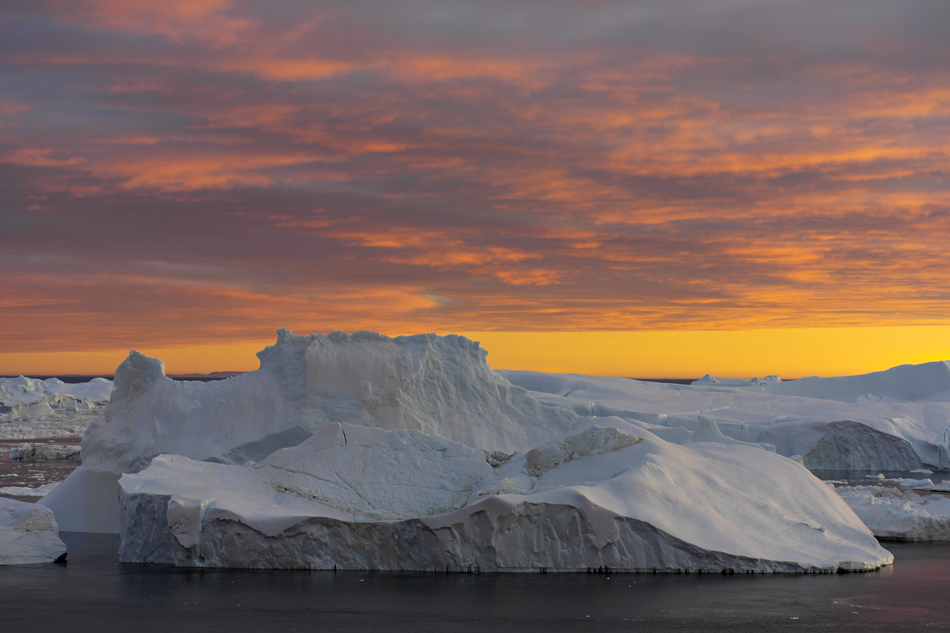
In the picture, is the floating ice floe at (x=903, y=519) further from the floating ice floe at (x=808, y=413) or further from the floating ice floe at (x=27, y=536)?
the floating ice floe at (x=27, y=536)

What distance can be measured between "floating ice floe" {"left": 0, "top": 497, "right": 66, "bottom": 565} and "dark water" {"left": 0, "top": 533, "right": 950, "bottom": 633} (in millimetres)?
546

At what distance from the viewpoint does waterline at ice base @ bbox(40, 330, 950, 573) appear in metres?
13.2

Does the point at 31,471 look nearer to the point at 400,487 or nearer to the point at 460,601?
the point at 400,487

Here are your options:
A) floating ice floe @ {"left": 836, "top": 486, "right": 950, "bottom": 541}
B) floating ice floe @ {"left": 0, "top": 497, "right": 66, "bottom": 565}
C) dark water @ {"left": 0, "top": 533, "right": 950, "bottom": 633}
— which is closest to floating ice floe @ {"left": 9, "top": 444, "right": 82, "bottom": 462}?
floating ice floe @ {"left": 0, "top": 497, "right": 66, "bottom": 565}

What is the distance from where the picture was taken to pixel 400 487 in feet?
48.5

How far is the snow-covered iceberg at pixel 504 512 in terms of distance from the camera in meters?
13.1

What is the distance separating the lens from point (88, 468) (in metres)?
19.3

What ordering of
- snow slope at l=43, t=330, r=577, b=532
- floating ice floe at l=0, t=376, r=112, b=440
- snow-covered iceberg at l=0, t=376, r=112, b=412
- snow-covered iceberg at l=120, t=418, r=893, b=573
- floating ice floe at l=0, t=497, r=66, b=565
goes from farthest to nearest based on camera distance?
snow-covered iceberg at l=0, t=376, r=112, b=412
floating ice floe at l=0, t=376, r=112, b=440
snow slope at l=43, t=330, r=577, b=532
floating ice floe at l=0, t=497, r=66, b=565
snow-covered iceberg at l=120, t=418, r=893, b=573

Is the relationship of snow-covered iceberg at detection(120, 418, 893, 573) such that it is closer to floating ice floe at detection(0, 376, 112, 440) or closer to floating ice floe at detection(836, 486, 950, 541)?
floating ice floe at detection(836, 486, 950, 541)

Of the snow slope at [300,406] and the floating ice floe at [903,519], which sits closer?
the floating ice floe at [903,519]

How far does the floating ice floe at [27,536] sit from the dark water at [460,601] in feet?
1.79

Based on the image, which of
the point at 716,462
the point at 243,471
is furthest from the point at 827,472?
the point at 243,471

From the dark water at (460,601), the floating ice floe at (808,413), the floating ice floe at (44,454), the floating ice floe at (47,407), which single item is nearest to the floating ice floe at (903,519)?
the dark water at (460,601)

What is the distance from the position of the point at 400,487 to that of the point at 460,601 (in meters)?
3.75
